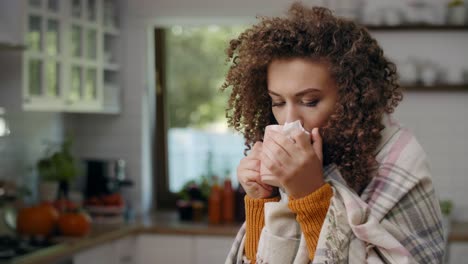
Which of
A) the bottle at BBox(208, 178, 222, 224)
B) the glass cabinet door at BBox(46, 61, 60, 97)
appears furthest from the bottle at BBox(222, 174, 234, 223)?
the glass cabinet door at BBox(46, 61, 60, 97)

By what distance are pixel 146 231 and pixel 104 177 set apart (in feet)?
1.85

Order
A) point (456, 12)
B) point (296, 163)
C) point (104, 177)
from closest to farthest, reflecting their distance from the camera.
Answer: point (296, 163) → point (456, 12) → point (104, 177)

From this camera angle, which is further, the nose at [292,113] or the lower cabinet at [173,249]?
the lower cabinet at [173,249]

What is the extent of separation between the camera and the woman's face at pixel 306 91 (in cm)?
106

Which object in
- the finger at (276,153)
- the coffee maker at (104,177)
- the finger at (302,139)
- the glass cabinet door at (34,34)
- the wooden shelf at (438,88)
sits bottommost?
the coffee maker at (104,177)

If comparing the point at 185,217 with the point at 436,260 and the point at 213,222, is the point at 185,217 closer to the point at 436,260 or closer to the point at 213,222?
the point at 213,222

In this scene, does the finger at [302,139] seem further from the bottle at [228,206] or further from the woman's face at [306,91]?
Answer: the bottle at [228,206]

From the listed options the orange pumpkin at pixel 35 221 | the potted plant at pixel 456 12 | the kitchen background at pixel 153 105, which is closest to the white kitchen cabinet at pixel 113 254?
the orange pumpkin at pixel 35 221

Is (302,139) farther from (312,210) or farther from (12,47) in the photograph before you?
(12,47)

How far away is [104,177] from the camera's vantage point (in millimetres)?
4531

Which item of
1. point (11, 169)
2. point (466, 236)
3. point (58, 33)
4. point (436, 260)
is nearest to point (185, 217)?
point (11, 169)

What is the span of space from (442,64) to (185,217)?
1.86m

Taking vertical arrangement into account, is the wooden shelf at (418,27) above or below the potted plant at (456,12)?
below

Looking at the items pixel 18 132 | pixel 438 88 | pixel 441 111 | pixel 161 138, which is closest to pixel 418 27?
pixel 438 88
